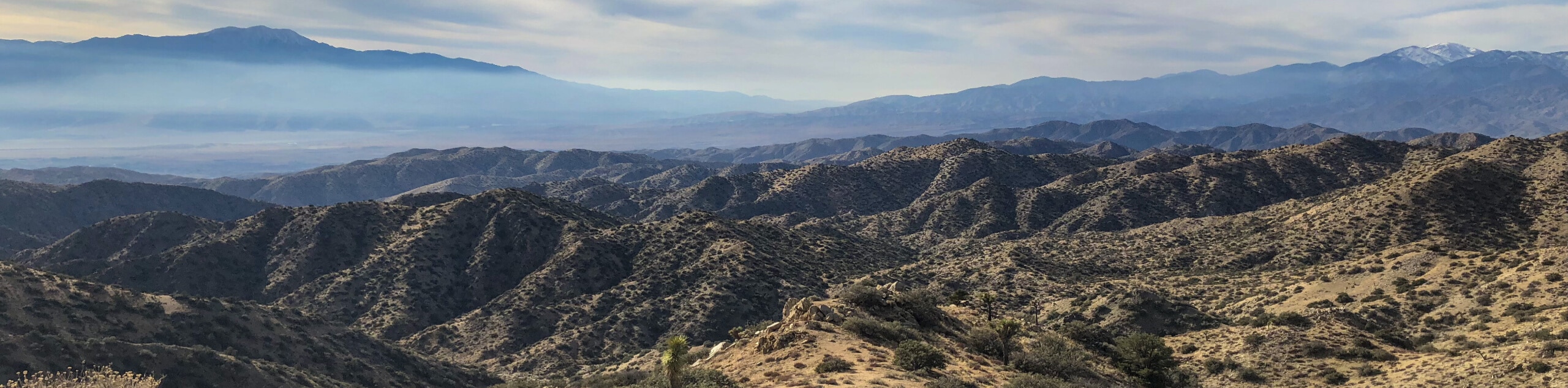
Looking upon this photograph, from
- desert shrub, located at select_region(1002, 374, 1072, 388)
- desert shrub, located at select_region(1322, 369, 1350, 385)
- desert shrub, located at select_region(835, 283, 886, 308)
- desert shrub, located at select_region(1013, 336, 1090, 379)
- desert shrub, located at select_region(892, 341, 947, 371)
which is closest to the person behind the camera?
desert shrub, located at select_region(1002, 374, 1072, 388)

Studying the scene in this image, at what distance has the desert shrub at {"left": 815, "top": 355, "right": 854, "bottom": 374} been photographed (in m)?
25.7

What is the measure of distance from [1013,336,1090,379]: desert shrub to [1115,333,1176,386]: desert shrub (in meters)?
1.96

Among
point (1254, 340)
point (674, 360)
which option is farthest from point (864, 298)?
point (1254, 340)

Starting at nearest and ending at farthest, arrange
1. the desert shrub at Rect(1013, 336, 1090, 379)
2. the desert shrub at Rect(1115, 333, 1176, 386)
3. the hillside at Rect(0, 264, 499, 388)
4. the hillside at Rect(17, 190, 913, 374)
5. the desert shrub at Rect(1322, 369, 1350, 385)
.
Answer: the desert shrub at Rect(1013, 336, 1090, 379), the desert shrub at Rect(1322, 369, 1350, 385), the desert shrub at Rect(1115, 333, 1176, 386), the hillside at Rect(0, 264, 499, 388), the hillside at Rect(17, 190, 913, 374)

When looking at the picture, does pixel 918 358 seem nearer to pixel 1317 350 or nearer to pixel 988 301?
pixel 988 301

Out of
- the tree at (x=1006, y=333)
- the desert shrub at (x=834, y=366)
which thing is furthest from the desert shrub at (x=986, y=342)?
the desert shrub at (x=834, y=366)

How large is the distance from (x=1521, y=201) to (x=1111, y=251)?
33.3 m

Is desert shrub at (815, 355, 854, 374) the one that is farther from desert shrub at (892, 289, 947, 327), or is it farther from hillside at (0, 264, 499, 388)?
hillside at (0, 264, 499, 388)

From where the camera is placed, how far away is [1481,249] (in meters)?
56.3

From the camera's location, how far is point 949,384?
2386 centimetres

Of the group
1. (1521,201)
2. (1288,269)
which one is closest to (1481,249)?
(1288,269)

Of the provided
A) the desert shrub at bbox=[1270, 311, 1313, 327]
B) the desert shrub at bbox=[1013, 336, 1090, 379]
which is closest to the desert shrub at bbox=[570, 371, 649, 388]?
the desert shrub at bbox=[1013, 336, 1090, 379]

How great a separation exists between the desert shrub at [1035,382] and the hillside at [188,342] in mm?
37980

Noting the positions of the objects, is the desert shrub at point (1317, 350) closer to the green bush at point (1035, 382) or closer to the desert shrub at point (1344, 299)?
the desert shrub at point (1344, 299)
